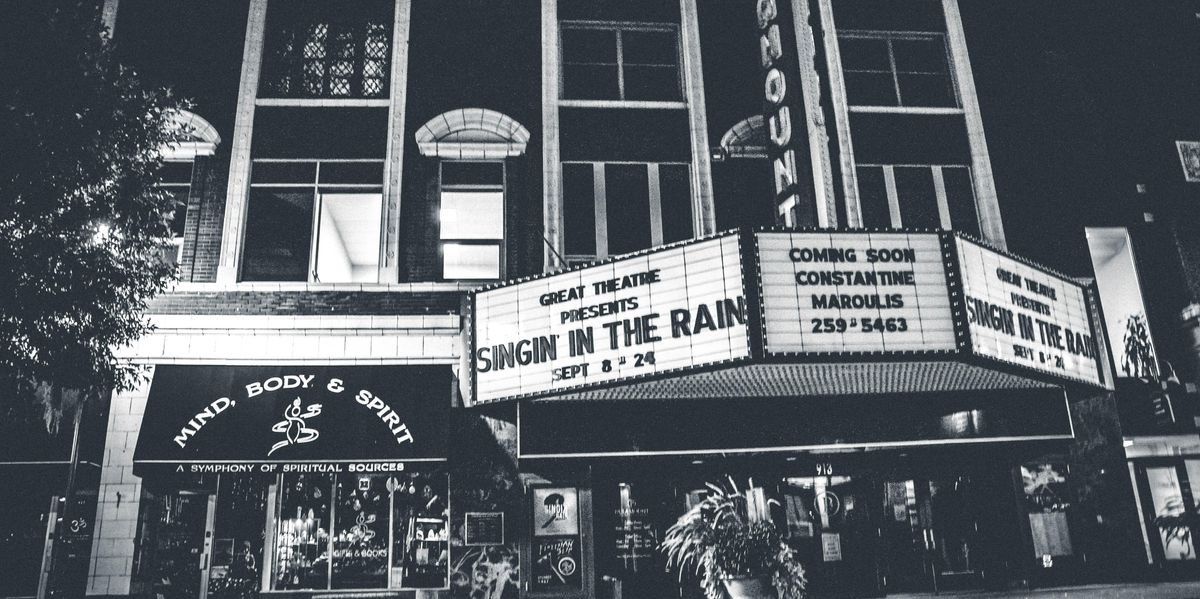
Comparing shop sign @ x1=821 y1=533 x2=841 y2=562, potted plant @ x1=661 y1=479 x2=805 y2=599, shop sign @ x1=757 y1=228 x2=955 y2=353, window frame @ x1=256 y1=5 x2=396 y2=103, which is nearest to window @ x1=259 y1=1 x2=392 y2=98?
window frame @ x1=256 y1=5 x2=396 y2=103

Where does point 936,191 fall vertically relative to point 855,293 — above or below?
above

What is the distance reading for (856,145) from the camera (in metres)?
15.0

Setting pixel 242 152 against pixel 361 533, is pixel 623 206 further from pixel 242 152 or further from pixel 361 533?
pixel 361 533

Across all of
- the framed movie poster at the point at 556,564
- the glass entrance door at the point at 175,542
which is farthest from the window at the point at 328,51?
the framed movie poster at the point at 556,564

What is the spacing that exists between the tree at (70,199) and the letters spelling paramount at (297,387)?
128cm

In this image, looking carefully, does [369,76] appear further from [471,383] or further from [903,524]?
[903,524]

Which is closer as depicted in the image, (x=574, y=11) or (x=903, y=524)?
(x=903, y=524)

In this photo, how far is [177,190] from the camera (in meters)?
13.8

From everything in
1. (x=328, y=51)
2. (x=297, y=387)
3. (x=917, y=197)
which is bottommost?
(x=297, y=387)

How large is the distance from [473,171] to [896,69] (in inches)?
350

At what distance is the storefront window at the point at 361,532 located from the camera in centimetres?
1212

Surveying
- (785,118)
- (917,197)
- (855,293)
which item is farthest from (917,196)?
(855,293)

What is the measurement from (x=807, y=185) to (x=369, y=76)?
27.5 ft

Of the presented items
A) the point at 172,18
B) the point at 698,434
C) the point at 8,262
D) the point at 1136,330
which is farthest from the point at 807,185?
the point at 172,18
